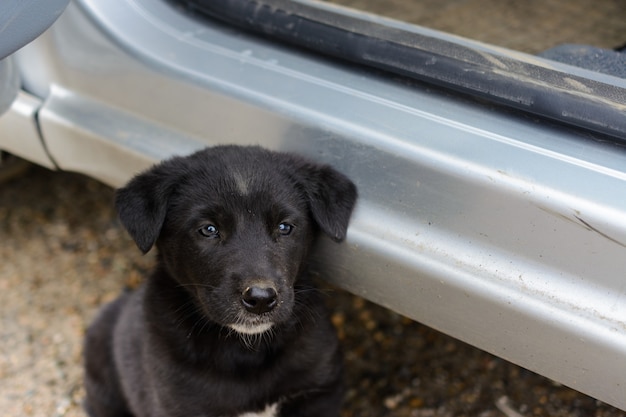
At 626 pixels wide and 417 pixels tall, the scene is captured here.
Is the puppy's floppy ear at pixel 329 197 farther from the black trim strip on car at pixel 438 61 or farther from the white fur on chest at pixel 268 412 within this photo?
the white fur on chest at pixel 268 412

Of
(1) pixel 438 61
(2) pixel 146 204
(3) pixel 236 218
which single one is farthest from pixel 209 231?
(1) pixel 438 61

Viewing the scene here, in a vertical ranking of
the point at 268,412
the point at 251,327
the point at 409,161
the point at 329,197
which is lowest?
the point at 268,412

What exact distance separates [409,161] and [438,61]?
12.5 inches

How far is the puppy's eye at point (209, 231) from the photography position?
2377 mm

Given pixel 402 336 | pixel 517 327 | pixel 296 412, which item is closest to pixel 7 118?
pixel 296 412

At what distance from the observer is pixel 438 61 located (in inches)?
91.8

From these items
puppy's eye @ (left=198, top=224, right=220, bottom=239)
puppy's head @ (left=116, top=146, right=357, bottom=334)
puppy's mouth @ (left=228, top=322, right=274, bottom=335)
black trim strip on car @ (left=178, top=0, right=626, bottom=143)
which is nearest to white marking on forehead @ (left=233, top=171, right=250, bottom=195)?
puppy's head @ (left=116, top=146, right=357, bottom=334)

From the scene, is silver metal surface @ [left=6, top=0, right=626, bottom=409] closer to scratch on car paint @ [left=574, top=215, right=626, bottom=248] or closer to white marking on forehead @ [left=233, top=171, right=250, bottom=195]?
scratch on car paint @ [left=574, top=215, right=626, bottom=248]

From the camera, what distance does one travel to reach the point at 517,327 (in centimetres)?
213

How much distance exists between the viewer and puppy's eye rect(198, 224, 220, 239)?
93.6 inches

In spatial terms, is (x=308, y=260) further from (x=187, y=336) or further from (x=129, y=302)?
(x=129, y=302)

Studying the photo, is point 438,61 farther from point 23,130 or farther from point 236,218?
point 23,130

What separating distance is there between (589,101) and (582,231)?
1.20 ft

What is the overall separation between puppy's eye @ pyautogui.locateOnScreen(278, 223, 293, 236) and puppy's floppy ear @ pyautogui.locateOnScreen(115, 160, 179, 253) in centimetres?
35
